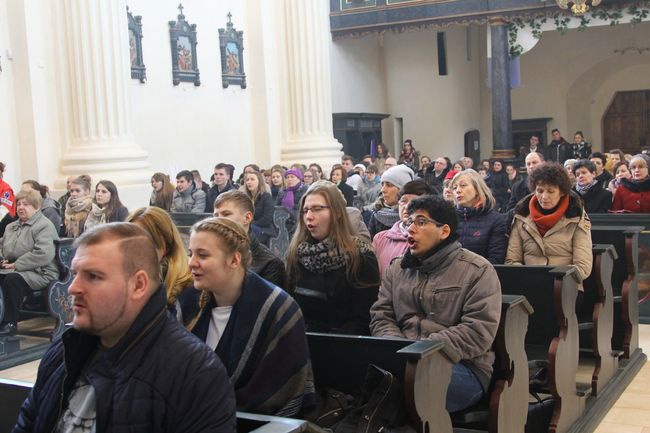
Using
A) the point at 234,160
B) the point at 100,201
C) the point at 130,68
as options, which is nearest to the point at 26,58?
the point at 130,68

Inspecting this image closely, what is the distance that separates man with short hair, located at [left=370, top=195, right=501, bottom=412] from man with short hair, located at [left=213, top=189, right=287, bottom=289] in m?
0.56

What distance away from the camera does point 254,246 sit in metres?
4.66

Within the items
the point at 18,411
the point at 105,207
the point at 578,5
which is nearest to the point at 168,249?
the point at 18,411

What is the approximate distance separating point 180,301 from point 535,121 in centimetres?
2025

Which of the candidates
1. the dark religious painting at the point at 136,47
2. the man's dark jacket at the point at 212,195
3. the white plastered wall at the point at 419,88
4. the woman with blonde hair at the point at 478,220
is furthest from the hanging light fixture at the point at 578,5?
the woman with blonde hair at the point at 478,220

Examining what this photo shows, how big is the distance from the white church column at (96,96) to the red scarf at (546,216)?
285 inches

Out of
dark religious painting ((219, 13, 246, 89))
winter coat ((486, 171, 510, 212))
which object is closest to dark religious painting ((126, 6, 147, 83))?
dark religious painting ((219, 13, 246, 89))

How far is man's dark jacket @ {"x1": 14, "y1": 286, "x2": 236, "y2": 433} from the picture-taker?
93.0 inches

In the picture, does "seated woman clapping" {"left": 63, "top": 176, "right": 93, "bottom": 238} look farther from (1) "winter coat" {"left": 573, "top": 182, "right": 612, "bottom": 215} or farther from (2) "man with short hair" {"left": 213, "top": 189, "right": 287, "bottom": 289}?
(1) "winter coat" {"left": 573, "top": 182, "right": 612, "bottom": 215}

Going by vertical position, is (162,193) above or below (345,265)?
above

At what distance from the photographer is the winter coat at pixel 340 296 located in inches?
186

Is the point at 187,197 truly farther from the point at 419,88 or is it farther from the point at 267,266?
the point at 419,88

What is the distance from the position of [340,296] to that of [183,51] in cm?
1127

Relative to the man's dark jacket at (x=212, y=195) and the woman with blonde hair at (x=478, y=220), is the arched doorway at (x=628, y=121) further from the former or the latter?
the woman with blonde hair at (x=478, y=220)
